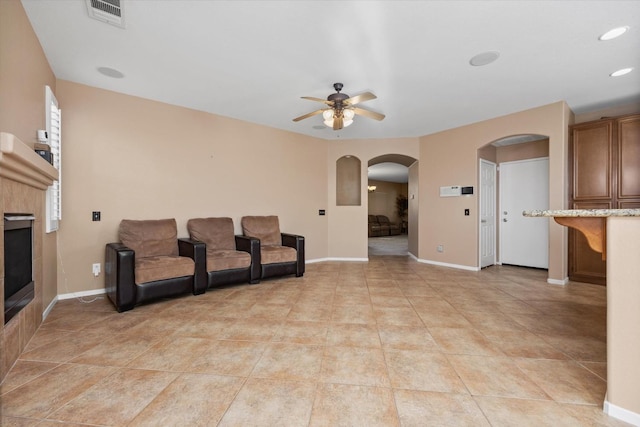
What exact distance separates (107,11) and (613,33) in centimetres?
421

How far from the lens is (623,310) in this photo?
4.44 ft

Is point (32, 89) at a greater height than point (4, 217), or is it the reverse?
point (32, 89)

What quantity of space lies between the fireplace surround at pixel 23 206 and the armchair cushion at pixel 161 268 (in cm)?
75

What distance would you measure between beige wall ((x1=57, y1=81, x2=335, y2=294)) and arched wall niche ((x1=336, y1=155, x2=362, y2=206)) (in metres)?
0.96

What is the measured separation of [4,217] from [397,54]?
3.29 m

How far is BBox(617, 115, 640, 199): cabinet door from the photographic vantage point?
142 inches

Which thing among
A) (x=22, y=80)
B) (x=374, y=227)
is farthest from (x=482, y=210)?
(x=374, y=227)

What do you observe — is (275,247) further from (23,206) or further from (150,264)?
(23,206)

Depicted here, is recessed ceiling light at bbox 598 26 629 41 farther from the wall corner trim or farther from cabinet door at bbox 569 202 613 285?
the wall corner trim

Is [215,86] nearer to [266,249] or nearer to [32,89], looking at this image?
[32,89]

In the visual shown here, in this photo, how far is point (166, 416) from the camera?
54.7 inches

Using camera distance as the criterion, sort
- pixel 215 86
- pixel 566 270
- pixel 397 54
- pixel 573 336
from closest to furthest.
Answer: pixel 573 336 → pixel 397 54 → pixel 215 86 → pixel 566 270

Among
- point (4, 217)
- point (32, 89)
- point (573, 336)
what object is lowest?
point (573, 336)

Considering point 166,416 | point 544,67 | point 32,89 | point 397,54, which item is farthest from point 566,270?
point 32,89
